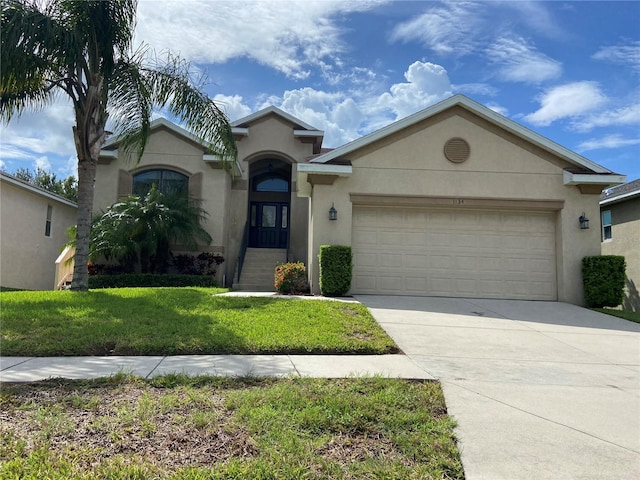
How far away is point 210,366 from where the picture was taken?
17.2 feet

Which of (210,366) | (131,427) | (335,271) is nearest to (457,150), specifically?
(335,271)

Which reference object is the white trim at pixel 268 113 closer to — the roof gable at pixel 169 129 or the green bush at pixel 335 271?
the roof gable at pixel 169 129

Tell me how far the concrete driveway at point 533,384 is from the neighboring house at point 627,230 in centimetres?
667

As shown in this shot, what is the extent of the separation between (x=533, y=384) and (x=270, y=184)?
662 inches

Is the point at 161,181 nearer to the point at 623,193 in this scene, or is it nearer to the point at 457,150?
the point at 457,150

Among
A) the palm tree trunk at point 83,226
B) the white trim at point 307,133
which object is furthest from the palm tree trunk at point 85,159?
the white trim at point 307,133

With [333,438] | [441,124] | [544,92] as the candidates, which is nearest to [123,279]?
[441,124]

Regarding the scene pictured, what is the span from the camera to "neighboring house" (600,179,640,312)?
1521 centimetres

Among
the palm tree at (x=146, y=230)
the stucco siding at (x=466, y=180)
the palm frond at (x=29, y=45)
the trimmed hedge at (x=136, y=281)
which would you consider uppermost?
the palm frond at (x=29, y=45)

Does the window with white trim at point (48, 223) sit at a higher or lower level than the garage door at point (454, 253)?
higher

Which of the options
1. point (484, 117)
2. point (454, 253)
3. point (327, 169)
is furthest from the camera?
point (484, 117)

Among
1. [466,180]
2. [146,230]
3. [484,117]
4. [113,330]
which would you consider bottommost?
[113,330]

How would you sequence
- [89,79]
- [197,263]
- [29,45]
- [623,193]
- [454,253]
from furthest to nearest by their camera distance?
[623,193] < [197,263] < [454,253] < [89,79] < [29,45]

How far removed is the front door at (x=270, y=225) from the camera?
20156mm
